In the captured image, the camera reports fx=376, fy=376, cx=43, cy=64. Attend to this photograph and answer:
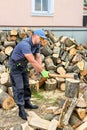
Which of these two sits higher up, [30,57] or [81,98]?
[30,57]

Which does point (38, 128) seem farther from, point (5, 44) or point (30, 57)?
point (5, 44)

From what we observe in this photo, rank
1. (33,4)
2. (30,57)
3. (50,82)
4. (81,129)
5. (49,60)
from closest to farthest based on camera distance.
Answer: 1. (81,129)
2. (30,57)
3. (50,82)
4. (49,60)
5. (33,4)

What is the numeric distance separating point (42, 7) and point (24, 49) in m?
6.14

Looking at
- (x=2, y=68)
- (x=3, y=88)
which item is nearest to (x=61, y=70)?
(x=2, y=68)

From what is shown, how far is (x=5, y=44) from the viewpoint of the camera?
9.34 meters

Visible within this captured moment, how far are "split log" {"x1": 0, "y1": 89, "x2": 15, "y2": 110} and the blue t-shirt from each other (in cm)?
95

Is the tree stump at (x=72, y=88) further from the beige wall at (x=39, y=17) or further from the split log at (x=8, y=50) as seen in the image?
the beige wall at (x=39, y=17)

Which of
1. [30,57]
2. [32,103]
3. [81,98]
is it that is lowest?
[32,103]

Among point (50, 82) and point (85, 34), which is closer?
point (50, 82)

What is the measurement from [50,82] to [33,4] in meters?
4.08

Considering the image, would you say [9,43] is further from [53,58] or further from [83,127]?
[83,127]

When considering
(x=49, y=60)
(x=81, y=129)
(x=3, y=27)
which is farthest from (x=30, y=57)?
(x=3, y=27)

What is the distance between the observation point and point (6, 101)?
7.11m

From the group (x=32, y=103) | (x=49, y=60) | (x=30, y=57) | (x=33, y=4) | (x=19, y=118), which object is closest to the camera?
(x=30, y=57)
